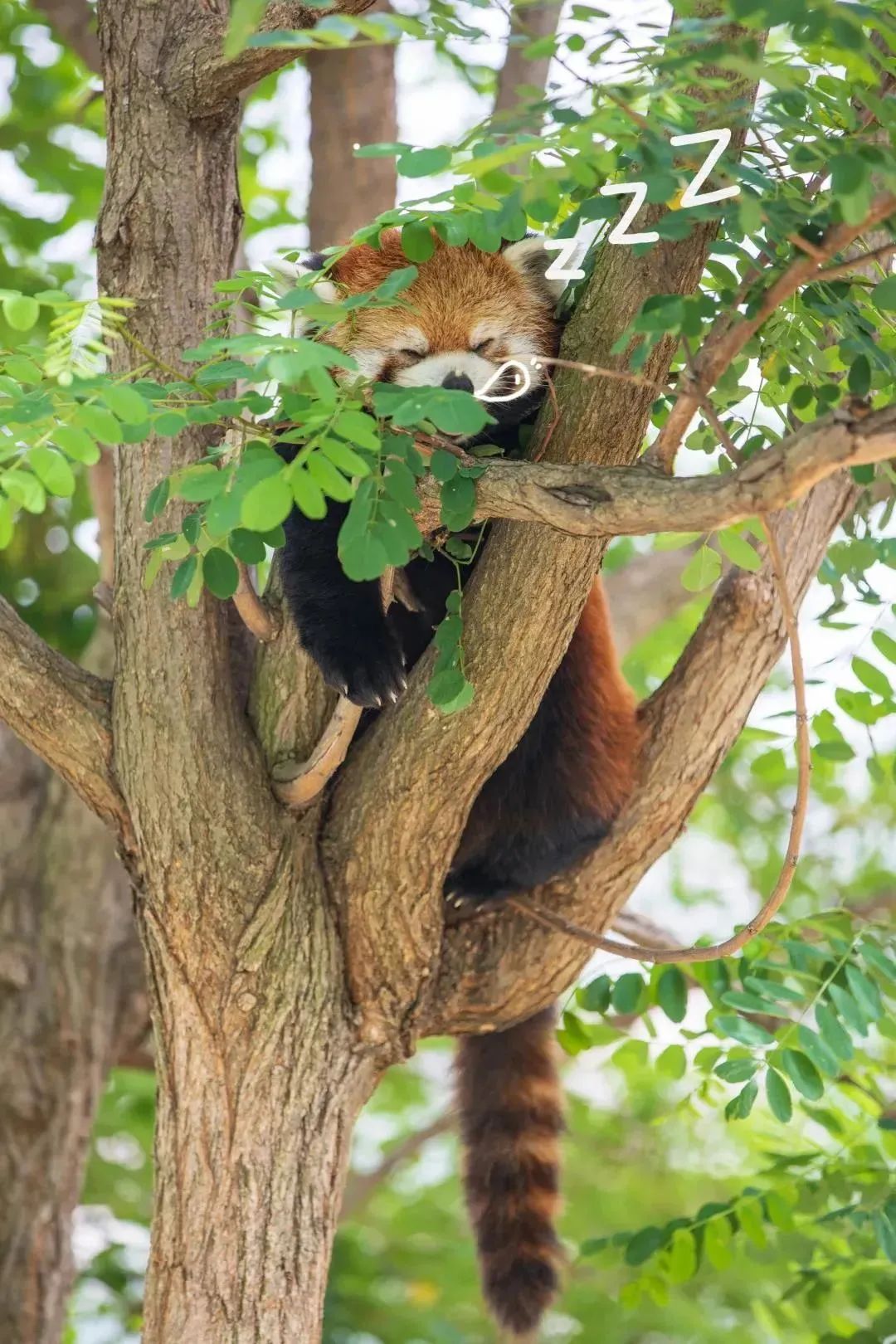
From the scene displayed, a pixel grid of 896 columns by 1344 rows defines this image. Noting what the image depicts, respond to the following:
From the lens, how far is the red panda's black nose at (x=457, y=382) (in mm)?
2748

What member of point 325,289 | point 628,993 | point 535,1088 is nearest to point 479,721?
point 325,289

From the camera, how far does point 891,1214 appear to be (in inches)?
109

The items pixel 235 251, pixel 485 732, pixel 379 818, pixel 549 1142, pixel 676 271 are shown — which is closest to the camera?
pixel 676 271

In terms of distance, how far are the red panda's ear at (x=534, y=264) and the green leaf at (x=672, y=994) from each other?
4.94ft

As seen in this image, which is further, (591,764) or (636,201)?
(591,764)

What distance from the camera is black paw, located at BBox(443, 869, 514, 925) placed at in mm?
2996

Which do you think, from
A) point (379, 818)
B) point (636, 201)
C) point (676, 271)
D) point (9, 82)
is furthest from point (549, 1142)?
point (9, 82)

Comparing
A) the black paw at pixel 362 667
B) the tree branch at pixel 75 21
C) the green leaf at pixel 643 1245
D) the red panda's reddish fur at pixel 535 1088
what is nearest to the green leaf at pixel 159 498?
the black paw at pixel 362 667

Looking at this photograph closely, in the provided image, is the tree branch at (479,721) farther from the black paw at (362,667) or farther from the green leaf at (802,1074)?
the green leaf at (802,1074)

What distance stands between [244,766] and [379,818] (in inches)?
11.0

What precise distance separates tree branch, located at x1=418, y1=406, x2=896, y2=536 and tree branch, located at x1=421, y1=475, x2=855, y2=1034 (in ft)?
3.53

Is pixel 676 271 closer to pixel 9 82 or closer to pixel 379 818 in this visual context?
pixel 379 818

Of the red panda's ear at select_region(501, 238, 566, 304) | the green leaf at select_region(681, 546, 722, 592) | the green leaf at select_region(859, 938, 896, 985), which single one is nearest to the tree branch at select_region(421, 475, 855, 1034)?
the green leaf at select_region(681, 546, 722, 592)

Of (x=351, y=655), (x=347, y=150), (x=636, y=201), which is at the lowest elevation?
(x=351, y=655)
